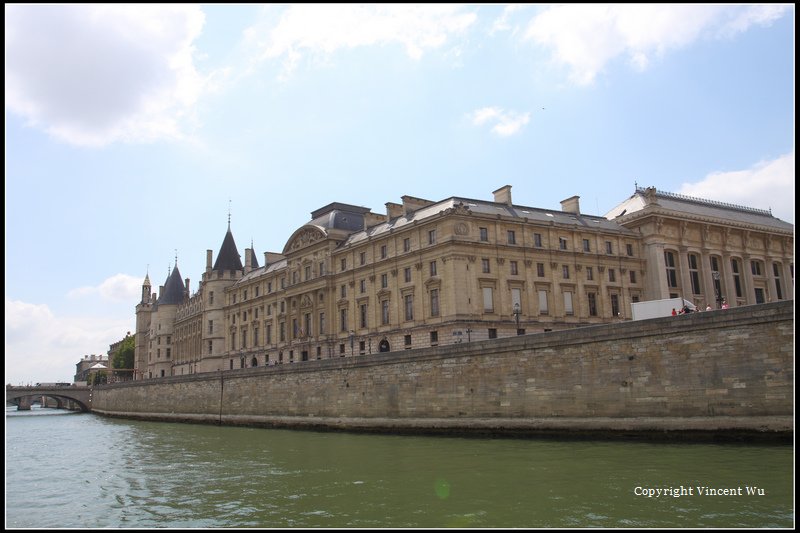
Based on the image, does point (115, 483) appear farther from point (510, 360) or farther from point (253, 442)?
point (510, 360)

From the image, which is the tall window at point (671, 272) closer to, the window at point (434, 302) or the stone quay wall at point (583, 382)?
the window at point (434, 302)

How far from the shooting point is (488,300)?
154 feet

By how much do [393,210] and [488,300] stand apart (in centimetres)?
1356

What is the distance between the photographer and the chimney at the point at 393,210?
183ft

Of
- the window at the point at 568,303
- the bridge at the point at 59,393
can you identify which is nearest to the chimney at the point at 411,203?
the window at the point at 568,303

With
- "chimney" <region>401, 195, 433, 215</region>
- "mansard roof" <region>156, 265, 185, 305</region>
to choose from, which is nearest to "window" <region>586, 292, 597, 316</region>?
"chimney" <region>401, 195, 433, 215</region>

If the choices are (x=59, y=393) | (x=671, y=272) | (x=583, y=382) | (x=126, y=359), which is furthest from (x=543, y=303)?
(x=126, y=359)

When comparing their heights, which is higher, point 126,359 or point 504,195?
point 504,195

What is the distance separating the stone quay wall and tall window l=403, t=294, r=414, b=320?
443 inches

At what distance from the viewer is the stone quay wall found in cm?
2023

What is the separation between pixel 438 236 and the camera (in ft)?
155

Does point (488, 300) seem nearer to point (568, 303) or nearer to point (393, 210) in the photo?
point (568, 303)

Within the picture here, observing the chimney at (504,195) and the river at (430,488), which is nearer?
the river at (430,488)

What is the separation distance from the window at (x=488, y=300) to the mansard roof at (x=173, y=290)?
70.1 meters
